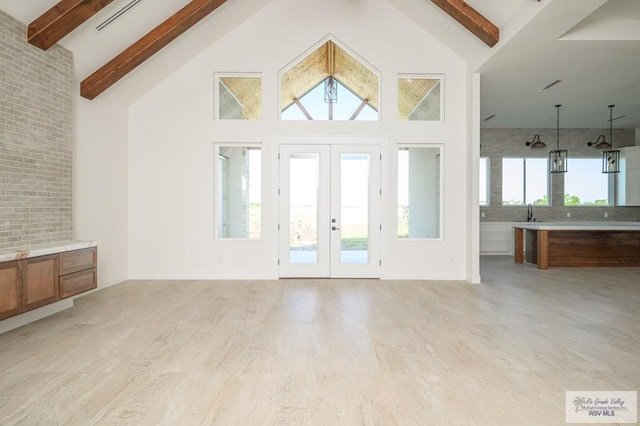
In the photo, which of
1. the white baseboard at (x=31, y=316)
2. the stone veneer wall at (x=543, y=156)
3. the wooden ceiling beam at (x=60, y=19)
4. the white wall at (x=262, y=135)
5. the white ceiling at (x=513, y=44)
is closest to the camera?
the white baseboard at (x=31, y=316)

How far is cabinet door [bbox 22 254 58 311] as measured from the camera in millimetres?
3346

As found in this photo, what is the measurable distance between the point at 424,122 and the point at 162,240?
15.9 ft

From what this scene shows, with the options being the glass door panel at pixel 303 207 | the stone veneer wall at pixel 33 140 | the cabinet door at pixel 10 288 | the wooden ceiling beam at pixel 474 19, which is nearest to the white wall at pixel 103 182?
the stone veneer wall at pixel 33 140

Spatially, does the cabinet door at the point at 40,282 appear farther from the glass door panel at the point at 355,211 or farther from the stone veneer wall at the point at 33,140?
the glass door panel at the point at 355,211

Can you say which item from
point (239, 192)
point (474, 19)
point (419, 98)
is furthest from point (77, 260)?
point (474, 19)

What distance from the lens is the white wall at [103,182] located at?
485cm

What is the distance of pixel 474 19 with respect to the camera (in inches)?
181

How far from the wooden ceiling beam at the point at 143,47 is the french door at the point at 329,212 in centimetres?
224

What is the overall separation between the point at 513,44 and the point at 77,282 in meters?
6.05

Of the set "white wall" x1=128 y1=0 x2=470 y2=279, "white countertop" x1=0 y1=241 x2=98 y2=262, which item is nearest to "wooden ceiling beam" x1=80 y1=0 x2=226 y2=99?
"white wall" x1=128 y1=0 x2=470 y2=279

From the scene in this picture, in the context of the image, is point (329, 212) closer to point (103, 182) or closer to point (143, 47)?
point (103, 182)

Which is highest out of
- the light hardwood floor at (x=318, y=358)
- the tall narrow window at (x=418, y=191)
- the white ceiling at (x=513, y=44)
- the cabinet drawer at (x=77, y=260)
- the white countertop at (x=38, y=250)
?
the white ceiling at (x=513, y=44)

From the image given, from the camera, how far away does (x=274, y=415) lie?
2.05 m

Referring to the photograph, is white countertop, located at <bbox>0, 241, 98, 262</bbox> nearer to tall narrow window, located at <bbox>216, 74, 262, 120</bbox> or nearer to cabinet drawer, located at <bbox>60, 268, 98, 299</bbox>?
cabinet drawer, located at <bbox>60, 268, 98, 299</bbox>
